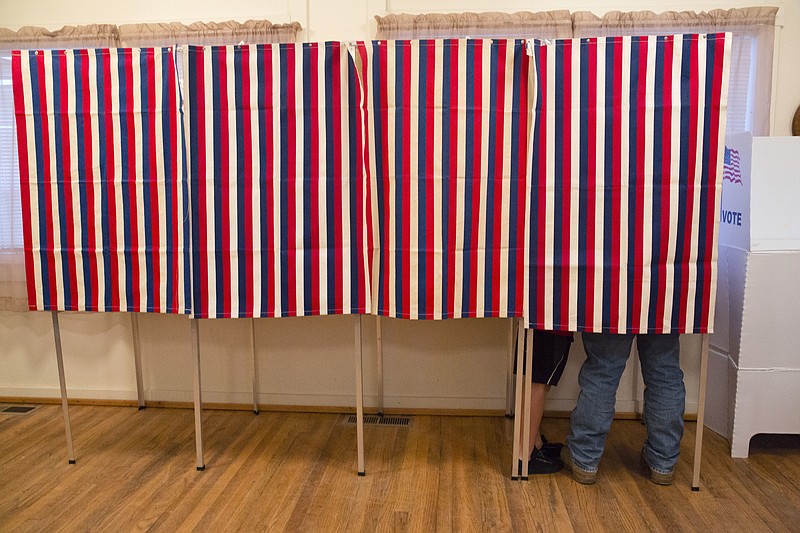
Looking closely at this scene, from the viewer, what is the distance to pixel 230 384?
10.9ft

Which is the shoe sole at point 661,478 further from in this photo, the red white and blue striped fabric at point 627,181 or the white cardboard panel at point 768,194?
the white cardboard panel at point 768,194

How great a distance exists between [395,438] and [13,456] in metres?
1.72

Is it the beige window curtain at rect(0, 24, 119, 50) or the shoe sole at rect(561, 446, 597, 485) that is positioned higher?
the beige window curtain at rect(0, 24, 119, 50)

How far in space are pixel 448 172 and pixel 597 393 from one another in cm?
106

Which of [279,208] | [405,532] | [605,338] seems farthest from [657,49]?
[405,532]

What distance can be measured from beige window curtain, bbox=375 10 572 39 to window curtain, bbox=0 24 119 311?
1445 mm

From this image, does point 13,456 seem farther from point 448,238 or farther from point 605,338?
point 605,338

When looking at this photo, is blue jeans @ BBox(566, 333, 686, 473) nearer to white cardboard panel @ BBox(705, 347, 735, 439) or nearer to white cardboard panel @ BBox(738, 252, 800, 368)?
white cardboard panel @ BBox(738, 252, 800, 368)

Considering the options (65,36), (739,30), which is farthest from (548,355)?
(65,36)

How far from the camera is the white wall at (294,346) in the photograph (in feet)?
9.93

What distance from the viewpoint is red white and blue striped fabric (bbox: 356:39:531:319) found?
2311mm

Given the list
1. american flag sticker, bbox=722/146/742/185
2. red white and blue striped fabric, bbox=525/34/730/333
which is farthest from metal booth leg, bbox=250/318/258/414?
american flag sticker, bbox=722/146/742/185

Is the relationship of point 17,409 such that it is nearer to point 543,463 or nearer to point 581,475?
point 543,463

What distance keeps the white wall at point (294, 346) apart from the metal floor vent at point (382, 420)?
0.29ft
